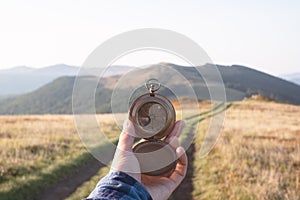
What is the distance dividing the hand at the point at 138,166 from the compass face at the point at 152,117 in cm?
9

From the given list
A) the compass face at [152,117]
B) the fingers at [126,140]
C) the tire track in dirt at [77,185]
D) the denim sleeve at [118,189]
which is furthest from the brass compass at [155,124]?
the tire track in dirt at [77,185]

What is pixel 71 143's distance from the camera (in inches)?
750

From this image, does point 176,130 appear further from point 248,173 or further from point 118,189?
point 248,173

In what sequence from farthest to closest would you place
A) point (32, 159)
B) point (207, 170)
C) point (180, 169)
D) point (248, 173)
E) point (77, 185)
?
point (32, 159), point (207, 170), point (77, 185), point (248, 173), point (180, 169)

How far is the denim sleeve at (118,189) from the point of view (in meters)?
2.19

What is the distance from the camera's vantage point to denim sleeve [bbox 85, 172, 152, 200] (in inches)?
86.2

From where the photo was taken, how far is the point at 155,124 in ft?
9.93

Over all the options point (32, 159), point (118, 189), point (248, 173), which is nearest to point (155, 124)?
point (118, 189)

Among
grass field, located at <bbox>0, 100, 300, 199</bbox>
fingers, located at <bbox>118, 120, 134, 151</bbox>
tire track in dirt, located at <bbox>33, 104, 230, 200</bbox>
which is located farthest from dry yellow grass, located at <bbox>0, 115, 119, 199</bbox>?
fingers, located at <bbox>118, 120, 134, 151</bbox>

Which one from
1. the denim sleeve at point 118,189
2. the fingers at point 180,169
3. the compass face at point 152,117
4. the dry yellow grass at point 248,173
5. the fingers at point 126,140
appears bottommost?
the dry yellow grass at point 248,173

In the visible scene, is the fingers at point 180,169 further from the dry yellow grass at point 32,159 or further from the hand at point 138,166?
the dry yellow grass at point 32,159

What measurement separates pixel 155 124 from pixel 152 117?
0.17ft

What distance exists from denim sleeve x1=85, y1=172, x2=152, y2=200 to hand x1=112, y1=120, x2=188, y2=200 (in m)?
0.13

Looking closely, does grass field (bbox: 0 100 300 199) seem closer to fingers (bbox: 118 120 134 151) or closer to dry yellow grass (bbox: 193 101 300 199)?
dry yellow grass (bbox: 193 101 300 199)
